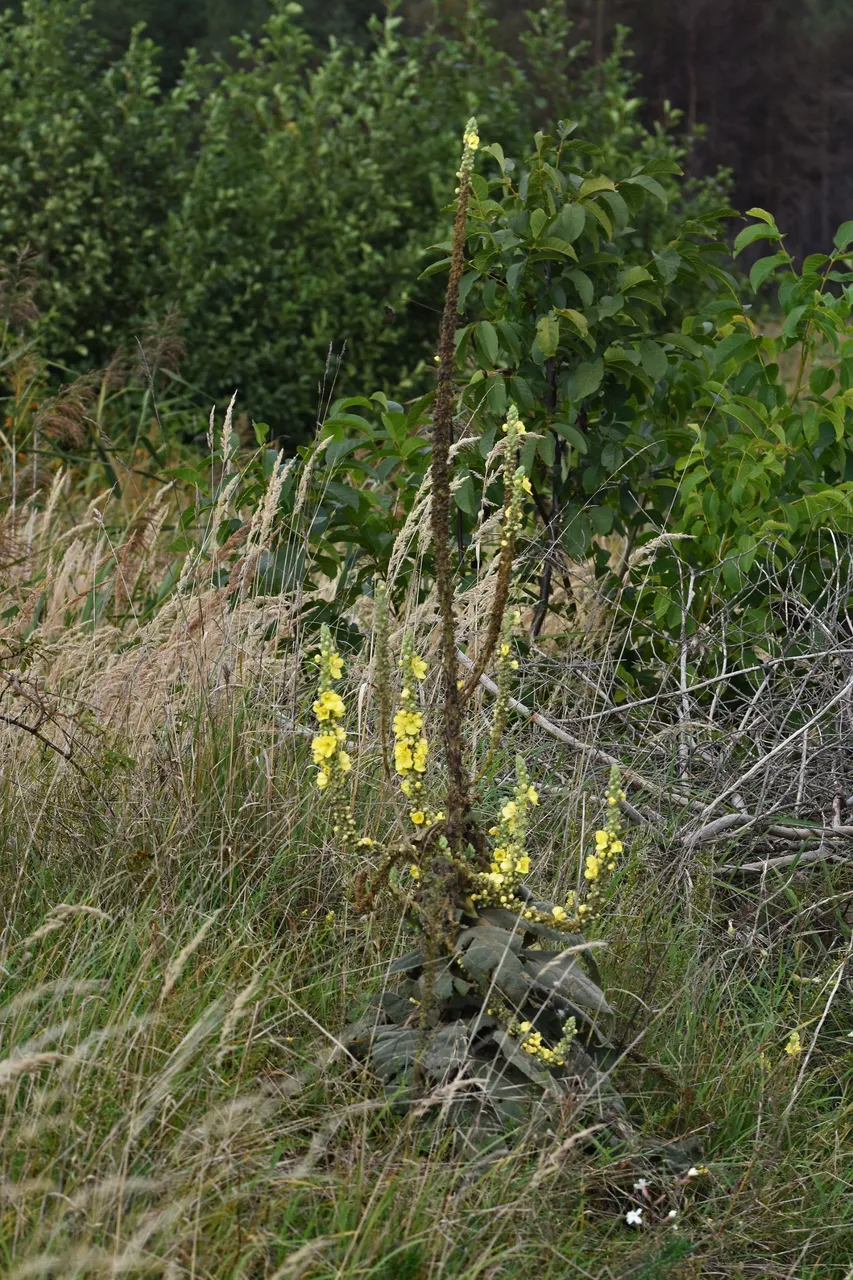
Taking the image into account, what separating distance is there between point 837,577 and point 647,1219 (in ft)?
5.96

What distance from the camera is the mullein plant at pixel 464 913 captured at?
2.10 m

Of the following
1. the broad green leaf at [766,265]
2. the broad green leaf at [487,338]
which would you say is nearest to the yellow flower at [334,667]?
the broad green leaf at [487,338]

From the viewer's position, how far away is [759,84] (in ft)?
71.5

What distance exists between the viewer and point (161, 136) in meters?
8.52

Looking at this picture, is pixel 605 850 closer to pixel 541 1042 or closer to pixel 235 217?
pixel 541 1042

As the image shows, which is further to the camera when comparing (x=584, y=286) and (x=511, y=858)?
(x=584, y=286)

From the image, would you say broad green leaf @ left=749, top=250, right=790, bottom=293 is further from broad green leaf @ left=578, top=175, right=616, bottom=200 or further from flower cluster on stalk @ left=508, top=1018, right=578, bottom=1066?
flower cluster on stalk @ left=508, top=1018, right=578, bottom=1066

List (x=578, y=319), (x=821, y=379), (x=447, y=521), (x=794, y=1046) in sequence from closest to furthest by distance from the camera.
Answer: (x=447, y=521) → (x=794, y=1046) → (x=578, y=319) → (x=821, y=379)

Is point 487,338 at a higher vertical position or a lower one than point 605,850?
higher

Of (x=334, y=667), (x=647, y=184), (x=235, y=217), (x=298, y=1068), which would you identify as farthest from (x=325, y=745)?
(x=235, y=217)

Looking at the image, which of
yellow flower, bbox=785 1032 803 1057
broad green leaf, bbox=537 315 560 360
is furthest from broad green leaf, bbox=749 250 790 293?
yellow flower, bbox=785 1032 803 1057

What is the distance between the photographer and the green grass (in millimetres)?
1844

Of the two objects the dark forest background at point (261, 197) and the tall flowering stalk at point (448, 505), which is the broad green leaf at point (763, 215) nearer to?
the tall flowering stalk at point (448, 505)

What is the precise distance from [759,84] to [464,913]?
22.1 meters
